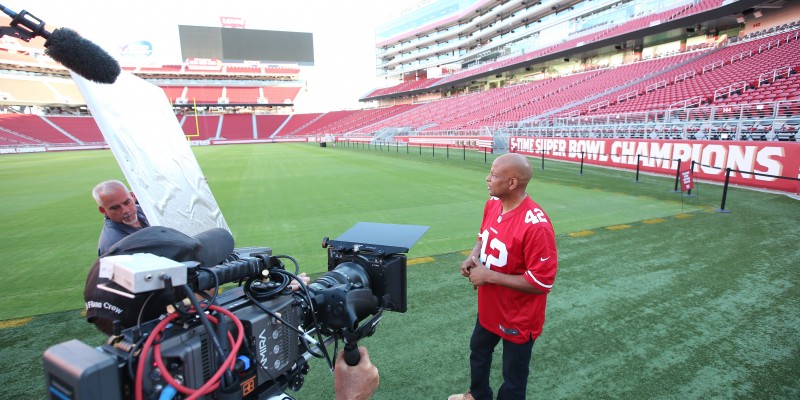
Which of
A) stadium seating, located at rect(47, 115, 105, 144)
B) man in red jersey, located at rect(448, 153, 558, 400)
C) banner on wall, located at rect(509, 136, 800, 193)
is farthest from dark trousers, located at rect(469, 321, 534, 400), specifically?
stadium seating, located at rect(47, 115, 105, 144)

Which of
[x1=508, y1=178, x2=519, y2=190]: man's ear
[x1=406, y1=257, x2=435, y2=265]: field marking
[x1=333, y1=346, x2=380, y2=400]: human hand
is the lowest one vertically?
[x1=406, y1=257, x2=435, y2=265]: field marking

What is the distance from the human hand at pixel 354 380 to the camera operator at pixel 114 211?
6.53ft

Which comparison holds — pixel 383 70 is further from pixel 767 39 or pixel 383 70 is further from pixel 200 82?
pixel 767 39

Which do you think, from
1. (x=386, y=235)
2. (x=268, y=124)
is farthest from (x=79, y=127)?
(x=386, y=235)

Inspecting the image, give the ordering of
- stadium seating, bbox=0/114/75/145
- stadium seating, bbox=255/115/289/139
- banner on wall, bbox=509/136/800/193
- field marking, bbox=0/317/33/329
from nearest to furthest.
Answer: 1. field marking, bbox=0/317/33/329
2. banner on wall, bbox=509/136/800/193
3. stadium seating, bbox=0/114/75/145
4. stadium seating, bbox=255/115/289/139

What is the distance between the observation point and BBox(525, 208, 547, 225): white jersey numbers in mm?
1820

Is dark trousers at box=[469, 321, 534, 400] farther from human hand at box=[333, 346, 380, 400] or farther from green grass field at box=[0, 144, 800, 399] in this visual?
human hand at box=[333, 346, 380, 400]

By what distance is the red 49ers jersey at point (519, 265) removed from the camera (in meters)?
1.77

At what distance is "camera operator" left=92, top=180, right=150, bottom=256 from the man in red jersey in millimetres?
2291

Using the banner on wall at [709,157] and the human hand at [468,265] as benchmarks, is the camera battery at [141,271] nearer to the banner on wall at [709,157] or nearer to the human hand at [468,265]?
the human hand at [468,265]

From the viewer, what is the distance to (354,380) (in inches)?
52.2

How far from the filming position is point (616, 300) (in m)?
3.47

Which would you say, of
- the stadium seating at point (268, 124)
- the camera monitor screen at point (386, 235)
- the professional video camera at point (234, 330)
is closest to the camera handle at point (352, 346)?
the professional video camera at point (234, 330)

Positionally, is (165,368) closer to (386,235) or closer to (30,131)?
(386,235)
